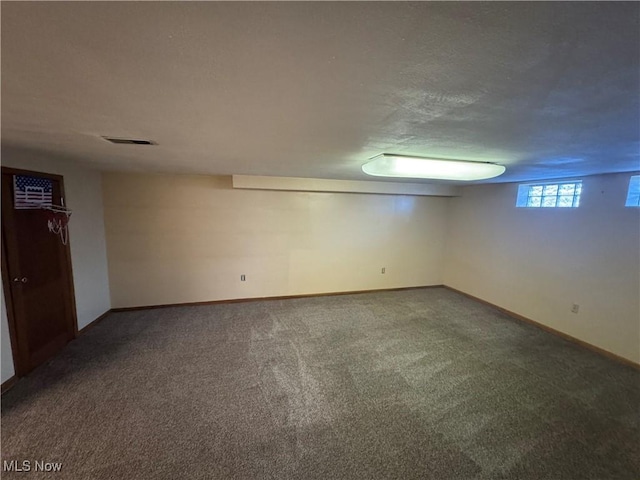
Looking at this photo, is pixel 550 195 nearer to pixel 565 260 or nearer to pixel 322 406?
pixel 565 260

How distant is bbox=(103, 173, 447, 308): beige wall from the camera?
397cm

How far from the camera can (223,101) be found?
44.6 inches

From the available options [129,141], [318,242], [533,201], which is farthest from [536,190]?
[129,141]

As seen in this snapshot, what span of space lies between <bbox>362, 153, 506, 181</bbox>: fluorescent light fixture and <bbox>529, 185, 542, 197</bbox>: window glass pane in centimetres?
203

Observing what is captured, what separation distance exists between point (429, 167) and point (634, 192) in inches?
103

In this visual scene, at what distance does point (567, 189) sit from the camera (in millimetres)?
3545

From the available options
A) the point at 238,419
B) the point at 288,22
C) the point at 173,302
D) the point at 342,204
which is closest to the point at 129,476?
the point at 238,419

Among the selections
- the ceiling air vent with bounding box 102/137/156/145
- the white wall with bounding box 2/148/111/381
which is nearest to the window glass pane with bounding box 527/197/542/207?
the ceiling air vent with bounding box 102/137/156/145

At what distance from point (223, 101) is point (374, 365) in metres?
2.78

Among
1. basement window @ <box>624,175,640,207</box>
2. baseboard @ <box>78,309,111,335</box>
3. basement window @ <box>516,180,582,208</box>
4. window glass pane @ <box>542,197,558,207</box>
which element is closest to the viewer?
basement window @ <box>624,175,640,207</box>

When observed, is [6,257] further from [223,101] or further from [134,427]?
[223,101]

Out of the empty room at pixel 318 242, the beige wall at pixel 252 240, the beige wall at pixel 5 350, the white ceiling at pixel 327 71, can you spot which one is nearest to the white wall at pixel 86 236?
the empty room at pixel 318 242

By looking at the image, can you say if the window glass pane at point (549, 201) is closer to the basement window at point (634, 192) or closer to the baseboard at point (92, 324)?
the basement window at point (634, 192)

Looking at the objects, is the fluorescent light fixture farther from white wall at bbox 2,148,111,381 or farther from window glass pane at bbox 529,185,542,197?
white wall at bbox 2,148,111,381
